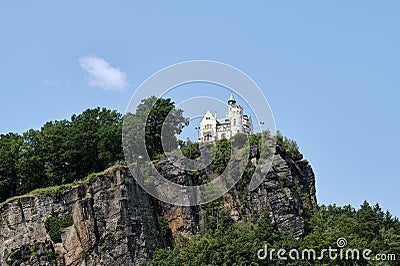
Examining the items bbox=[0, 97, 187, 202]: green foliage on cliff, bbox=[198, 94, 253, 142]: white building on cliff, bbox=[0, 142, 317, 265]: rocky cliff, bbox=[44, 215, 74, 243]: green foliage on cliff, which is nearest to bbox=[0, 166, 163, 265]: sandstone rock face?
bbox=[0, 142, 317, 265]: rocky cliff

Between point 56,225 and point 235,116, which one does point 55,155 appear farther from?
point 235,116

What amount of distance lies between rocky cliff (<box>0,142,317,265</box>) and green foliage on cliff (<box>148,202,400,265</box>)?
1248mm

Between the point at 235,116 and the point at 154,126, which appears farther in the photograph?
the point at 235,116

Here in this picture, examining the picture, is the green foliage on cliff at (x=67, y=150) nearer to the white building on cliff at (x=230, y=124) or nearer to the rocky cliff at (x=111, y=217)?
the rocky cliff at (x=111, y=217)

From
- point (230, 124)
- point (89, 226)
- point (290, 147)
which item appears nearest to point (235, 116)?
point (230, 124)

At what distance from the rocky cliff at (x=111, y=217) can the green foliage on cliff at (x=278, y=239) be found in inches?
49.1

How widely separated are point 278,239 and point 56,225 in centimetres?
1472

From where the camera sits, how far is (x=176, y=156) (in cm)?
5512

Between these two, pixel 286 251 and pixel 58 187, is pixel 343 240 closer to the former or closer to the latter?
pixel 286 251

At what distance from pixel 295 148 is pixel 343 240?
13737 millimetres

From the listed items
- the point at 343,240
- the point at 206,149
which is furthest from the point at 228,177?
the point at 343,240

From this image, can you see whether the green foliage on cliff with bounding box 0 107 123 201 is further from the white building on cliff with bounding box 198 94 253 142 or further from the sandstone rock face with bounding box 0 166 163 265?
the white building on cliff with bounding box 198 94 253 142

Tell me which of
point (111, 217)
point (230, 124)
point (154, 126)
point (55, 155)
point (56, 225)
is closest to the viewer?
point (111, 217)

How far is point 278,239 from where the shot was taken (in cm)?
4825
